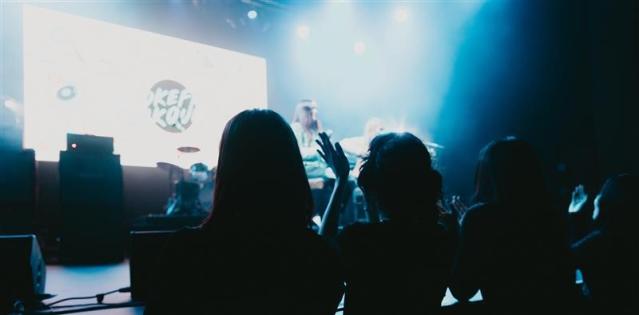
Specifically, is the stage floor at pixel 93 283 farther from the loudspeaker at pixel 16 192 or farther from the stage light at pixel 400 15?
the stage light at pixel 400 15

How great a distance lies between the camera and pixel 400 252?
1.27 m

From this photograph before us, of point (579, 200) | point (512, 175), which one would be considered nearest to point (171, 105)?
point (512, 175)

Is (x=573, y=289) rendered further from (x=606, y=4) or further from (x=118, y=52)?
(x=606, y=4)

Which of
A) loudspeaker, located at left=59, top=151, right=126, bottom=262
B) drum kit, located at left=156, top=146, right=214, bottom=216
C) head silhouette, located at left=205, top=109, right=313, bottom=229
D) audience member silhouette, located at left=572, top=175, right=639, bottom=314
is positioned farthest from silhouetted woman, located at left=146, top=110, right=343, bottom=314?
drum kit, located at left=156, top=146, right=214, bottom=216

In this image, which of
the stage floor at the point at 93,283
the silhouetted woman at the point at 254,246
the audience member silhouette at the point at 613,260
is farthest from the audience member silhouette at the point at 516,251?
the silhouetted woman at the point at 254,246

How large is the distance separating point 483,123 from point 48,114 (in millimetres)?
5009

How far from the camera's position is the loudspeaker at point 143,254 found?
1.53 m

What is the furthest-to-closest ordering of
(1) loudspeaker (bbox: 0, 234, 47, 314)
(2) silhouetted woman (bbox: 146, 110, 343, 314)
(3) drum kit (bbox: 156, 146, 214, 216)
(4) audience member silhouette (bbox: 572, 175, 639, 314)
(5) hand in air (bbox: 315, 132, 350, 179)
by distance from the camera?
1. (3) drum kit (bbox: 156, 146, 214, 216)
2. (4) audience member silhouette (bbox: 572, 175, 639, 314)
3. (5) hand in air (bbox: 315, 132, 350, 179)
4. (1) loudspeaker (bbox: 0, 234, 47, 314)
5. (2) silhouetted woman (bbox: 146, 110, 343, 314)

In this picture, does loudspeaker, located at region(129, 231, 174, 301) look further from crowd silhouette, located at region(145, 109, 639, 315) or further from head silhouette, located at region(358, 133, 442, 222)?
head silhouette, located at region(358, 133, 442, 222)

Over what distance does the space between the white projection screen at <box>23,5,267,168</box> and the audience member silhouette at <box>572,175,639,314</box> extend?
3.40m

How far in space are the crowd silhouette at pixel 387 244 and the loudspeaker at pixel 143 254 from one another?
57 cm

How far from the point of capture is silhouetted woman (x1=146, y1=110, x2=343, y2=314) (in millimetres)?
946

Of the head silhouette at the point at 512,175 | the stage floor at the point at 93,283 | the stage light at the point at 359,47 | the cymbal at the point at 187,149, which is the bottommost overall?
the stage floor at the point at 93,283

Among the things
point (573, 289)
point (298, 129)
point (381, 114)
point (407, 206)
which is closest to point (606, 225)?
point (573, 289)
